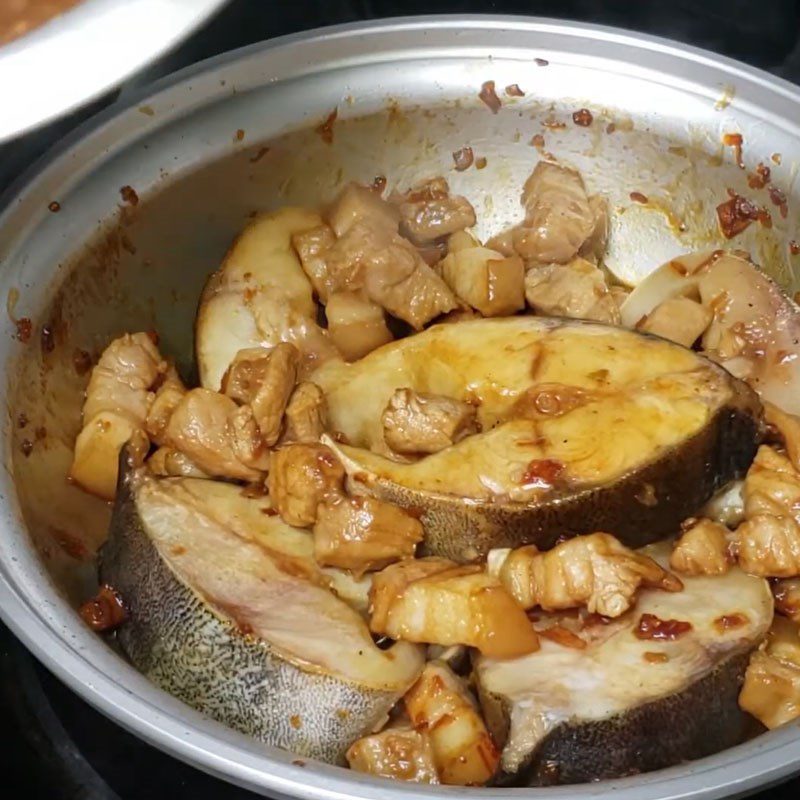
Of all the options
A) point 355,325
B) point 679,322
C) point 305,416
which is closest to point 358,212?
point 355,325

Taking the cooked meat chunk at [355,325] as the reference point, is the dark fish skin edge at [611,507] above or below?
below

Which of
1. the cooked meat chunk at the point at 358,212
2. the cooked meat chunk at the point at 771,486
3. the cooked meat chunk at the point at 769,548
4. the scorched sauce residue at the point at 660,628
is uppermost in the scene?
the cooked meat chunk at the point at 358,212

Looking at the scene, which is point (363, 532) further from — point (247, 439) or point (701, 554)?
point (701, 554)

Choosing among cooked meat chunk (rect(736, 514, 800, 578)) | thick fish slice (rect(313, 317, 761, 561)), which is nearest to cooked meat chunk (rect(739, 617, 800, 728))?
cooked meat chunk (rect(736, 514, 800, 578))

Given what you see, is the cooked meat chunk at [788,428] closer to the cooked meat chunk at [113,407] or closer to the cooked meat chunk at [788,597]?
the cooked meat chunk at [788,597]

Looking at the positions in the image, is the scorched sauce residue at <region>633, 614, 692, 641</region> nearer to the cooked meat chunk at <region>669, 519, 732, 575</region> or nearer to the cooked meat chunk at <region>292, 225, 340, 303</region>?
the cooked meat chunk at <region>669, 519, 732, 575</region>

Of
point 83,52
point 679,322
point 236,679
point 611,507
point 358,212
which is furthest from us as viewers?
point 358,212

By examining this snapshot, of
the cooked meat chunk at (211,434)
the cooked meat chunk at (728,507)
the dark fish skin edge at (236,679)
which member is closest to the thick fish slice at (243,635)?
the dark fish skin edge at (236,679)

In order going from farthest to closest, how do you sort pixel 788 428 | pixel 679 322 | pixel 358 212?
1. pixel 358 212
2. pixel 679 322
3. pixel 788 428
